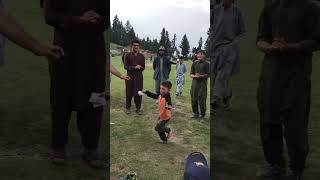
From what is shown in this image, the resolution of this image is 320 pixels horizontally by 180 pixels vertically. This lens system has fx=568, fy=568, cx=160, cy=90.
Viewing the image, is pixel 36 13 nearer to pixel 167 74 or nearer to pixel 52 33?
pixel 52 33

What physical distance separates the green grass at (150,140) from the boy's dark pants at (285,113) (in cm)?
42

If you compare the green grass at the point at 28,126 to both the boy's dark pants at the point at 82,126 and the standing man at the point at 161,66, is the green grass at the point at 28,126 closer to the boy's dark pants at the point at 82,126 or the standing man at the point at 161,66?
the boy's dark pants at the point at 82,126

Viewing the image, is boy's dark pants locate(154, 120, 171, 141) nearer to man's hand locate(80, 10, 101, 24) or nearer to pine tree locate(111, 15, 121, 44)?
pine tree locate(111, 15, 121, 44)

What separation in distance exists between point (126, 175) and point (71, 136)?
44cm

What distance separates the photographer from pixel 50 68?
3525mm

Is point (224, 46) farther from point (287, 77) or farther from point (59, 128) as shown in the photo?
point (59, 128)

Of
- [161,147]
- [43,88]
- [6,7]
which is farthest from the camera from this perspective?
[161,147]

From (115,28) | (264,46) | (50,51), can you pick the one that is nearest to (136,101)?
(115,28)

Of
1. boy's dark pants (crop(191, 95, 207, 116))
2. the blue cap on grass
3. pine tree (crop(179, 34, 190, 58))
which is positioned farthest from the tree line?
the blue cap on grass

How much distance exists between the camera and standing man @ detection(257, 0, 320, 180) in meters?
3.51

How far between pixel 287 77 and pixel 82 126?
4.43ft

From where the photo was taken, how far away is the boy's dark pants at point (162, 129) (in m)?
3.89

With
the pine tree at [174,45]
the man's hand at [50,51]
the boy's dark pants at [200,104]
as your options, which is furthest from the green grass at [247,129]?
the man's hand at [50,51]

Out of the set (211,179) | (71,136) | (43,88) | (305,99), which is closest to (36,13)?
(43,88)
